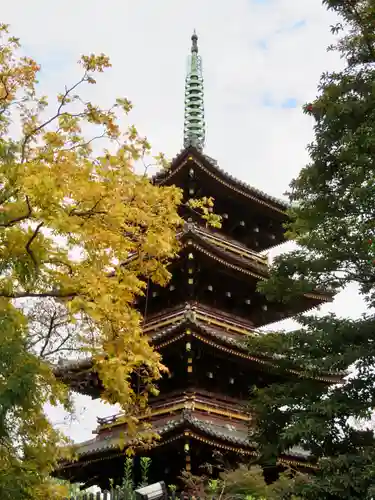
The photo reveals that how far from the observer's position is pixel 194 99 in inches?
979

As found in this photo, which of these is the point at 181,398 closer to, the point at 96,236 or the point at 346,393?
the point at 346,393

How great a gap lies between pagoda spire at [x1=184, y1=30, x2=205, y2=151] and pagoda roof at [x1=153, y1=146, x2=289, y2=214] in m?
5.99

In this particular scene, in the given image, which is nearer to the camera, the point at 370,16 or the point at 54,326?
the point at 54,326

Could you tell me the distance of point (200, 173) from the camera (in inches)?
666

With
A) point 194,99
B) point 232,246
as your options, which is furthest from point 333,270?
point 194,99

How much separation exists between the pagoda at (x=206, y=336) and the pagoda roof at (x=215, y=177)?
1.2 inches

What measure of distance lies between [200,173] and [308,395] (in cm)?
785

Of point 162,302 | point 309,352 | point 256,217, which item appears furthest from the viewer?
point 256,217

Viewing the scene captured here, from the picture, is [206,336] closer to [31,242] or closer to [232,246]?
[232,246]

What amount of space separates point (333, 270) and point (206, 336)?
4.01 metres

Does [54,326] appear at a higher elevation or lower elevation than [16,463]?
higher

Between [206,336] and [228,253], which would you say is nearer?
[206,336]

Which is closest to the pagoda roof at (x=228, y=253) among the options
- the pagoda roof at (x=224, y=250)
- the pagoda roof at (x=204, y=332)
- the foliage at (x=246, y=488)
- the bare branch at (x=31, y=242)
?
the pagoda roof at (x=224, y=250)

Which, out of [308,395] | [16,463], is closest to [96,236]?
[16,463]
